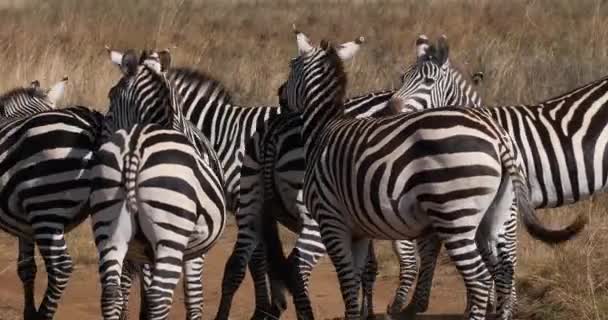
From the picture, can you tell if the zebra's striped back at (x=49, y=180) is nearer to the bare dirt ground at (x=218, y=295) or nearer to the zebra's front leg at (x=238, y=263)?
the zebra's front leg at (x=238, y=263)

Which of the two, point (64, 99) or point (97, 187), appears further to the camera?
point (64, 99)

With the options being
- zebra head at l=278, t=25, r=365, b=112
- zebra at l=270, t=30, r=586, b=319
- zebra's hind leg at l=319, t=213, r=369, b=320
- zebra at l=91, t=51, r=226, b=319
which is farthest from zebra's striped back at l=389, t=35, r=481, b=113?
zebra at l=91, t=51, r=226, b=319

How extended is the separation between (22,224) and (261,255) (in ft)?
5.62

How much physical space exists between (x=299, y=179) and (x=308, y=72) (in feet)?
2.47

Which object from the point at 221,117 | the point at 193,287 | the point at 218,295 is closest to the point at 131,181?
the point at 193,287

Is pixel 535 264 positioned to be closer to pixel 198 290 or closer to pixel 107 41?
pixel 198 290

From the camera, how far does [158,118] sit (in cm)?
676

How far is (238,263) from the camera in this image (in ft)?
23.8

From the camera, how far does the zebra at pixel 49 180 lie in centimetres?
647

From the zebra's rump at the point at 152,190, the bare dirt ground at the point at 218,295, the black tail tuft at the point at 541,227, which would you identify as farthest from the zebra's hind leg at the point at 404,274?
the zebra's rump at the point at 152,190

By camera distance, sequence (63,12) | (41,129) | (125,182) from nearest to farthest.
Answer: (125,182), (41,129), (63,12)

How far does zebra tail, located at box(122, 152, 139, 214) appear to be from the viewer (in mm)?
5402

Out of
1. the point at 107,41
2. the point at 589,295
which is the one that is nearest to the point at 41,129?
the point at 589,295

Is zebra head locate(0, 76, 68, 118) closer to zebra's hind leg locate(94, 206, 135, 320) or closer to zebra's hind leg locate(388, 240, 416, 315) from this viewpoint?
zebra's hind leg locate(388, 240, 416, 315)
